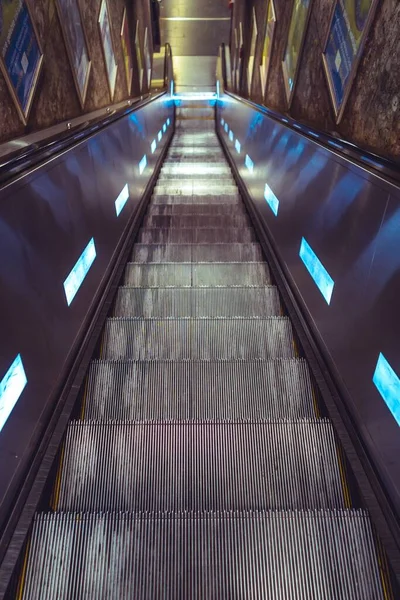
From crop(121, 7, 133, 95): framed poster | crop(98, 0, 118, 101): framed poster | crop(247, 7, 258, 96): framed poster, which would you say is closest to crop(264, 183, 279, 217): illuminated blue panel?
crop(98, 0, 118, 101): framed poster

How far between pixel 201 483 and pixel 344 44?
3.82m

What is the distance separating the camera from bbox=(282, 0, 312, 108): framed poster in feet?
16.1

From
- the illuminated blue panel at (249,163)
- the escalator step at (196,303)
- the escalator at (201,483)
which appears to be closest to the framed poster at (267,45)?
the illuminated blue panel at (249,163)

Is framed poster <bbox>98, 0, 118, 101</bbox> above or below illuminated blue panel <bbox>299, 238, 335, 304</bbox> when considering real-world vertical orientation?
above

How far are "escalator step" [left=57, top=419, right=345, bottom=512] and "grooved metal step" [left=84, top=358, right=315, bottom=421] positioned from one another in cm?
22

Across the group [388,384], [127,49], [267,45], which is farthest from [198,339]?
[127,49]

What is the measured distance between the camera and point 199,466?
70.9 inches

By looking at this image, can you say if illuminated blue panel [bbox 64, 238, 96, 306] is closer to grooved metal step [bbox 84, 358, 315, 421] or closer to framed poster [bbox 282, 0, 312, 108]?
grooved metal step [bbox 84, 358, 315, 421]

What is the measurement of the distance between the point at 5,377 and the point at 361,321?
1606mm

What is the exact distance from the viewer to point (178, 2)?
15.2 m

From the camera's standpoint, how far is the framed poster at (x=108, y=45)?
6199 millimetres

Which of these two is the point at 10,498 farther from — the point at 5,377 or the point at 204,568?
the point at 204,568

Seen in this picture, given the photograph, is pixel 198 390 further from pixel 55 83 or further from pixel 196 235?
pixel 55 83

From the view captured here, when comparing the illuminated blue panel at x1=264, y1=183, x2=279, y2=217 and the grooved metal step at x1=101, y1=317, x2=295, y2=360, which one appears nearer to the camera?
the grooved metal step at x1=101, y1=317, x2=295, y2=360
